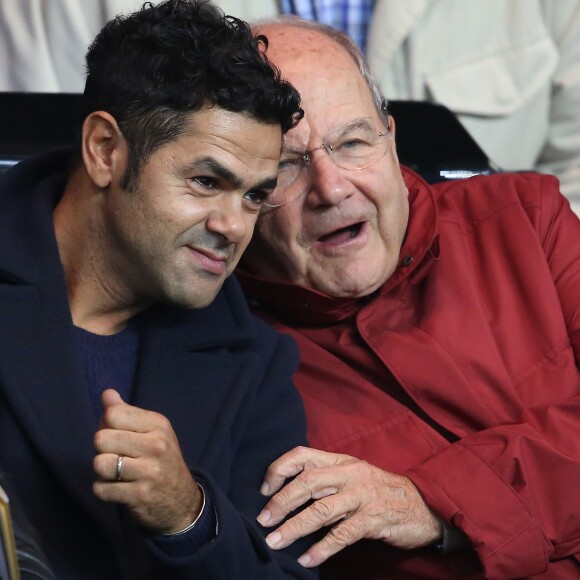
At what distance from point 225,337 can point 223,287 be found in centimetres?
9

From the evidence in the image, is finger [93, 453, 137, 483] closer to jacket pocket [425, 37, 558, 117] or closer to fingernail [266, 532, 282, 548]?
fingernail [266, 532, 282, 548]

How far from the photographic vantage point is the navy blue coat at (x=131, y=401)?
3.98ft

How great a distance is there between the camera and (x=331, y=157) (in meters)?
1.60

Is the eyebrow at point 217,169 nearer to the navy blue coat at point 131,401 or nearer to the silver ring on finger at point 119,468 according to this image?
the navy blue coat at point 131,401

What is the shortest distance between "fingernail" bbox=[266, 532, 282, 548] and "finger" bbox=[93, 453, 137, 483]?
262mm

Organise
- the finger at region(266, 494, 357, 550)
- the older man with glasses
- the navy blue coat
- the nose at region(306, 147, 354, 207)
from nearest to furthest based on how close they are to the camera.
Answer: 1. the navy blue coat
2. the finger at region(266, 494, 357, 550)
3. the older man with glasses
4. the nose at region(306, 147, 354, 207)

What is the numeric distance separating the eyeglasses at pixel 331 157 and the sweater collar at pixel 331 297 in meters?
0.11

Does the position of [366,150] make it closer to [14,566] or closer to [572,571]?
[572,571]

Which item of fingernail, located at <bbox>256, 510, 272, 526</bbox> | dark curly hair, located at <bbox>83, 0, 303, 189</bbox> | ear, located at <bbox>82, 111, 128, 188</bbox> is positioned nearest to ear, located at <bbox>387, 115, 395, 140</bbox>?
dark curly hair, located at <bbox>83, 0, 303, 189</bbox>

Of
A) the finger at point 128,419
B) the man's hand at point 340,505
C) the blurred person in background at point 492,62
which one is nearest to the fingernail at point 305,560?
the man's hand at point 340,505

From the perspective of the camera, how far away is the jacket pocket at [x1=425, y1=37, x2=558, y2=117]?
9.70 feet

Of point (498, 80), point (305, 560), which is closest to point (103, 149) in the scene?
point (305, 560)

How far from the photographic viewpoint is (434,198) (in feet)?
5.69

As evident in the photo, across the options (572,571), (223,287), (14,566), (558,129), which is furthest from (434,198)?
(558,129)
